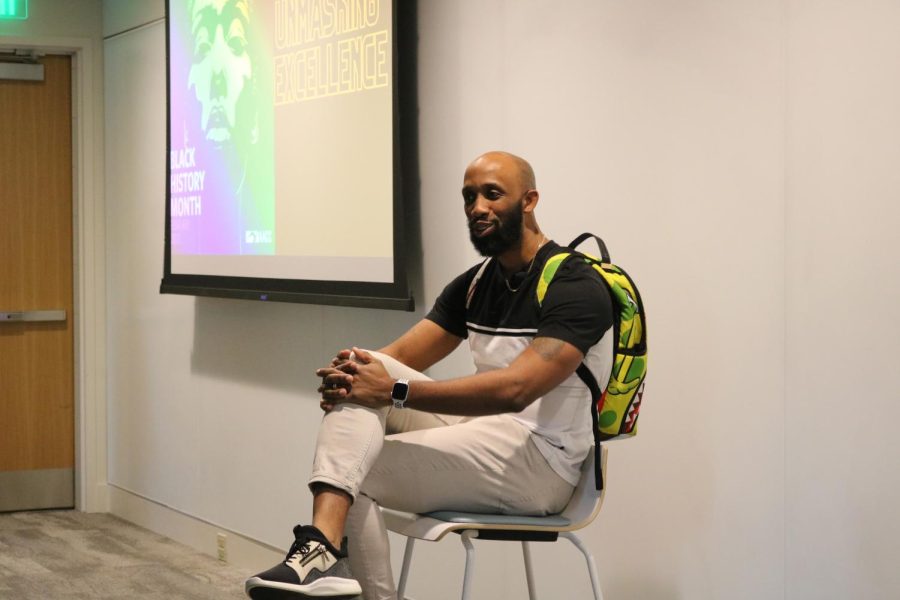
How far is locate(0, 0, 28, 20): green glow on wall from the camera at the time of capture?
5.66 m

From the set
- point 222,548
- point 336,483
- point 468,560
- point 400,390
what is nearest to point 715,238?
point 400,390

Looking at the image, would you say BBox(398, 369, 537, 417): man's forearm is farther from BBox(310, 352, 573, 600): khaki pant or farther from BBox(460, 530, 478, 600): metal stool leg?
BBox(460, 530, 478, 600): metal stool leg

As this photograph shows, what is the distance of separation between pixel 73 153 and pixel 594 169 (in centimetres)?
343

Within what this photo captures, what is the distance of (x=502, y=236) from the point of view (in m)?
2.74

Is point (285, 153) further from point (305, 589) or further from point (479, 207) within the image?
point (305, 589)

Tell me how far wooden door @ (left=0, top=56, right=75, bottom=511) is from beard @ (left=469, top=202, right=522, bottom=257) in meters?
3.62

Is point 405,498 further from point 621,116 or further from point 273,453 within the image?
point 273,453

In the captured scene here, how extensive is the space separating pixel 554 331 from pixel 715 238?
21.1 inches

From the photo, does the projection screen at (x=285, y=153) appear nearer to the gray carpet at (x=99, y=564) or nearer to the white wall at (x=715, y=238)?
the white wall at (x=715, y=238)

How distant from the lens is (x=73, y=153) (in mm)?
5859

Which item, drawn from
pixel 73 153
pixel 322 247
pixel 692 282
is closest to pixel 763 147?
pixel 692 282

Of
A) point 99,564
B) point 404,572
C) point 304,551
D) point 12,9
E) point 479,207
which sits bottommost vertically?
point 99,564

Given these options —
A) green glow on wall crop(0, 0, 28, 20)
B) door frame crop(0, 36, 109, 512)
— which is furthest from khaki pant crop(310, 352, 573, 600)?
green glow on wall crop(0, 0, 28, 20)

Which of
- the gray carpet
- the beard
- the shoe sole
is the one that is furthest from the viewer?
the gray carpet
